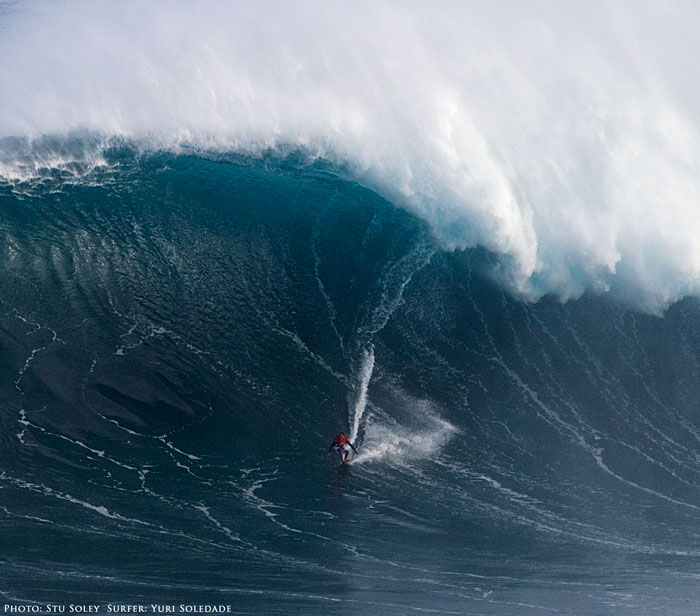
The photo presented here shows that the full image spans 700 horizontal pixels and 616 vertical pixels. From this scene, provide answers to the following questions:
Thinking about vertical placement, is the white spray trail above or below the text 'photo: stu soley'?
above

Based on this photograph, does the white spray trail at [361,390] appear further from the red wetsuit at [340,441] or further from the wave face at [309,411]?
the red wetsuit at [340,441]

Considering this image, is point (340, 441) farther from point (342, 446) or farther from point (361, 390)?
point (361, 390)

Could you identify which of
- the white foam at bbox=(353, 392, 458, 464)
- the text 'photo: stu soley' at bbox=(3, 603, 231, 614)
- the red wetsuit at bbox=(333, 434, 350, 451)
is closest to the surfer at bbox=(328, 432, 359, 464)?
the red wetsuit at bbox=(333, 434, 350, 451)

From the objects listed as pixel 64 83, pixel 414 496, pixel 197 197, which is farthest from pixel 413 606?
pixel 64 83

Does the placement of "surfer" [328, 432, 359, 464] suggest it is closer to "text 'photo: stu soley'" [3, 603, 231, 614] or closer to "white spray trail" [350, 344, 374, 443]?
"white spray trail" [350, 344, 374, 443]

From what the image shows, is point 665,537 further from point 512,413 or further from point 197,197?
point 197,197

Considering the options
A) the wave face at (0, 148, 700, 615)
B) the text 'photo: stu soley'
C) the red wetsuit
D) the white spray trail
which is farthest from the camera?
the white spray trail

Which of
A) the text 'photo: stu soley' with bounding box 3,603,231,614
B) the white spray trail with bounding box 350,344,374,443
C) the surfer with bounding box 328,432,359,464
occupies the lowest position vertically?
the text 'photo: stu soley' with bounding box 3,603,231,614
